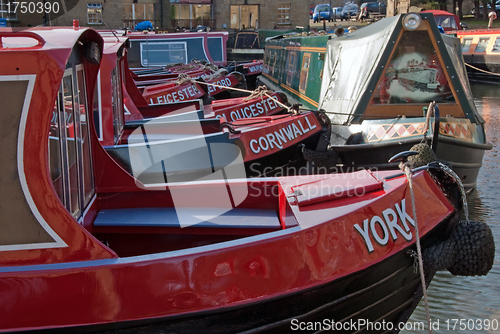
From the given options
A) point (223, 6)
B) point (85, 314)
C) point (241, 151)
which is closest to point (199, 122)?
point (241, 151)

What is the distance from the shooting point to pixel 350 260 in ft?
9.24

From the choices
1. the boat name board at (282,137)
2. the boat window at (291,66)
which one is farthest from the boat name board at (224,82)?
the boat name board at (282,137)

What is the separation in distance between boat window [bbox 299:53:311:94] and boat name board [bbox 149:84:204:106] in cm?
206

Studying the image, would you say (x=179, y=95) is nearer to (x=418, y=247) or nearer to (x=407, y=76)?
(x=407, y=76)

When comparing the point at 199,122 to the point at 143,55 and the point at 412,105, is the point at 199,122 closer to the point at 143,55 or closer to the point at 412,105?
the point at 412,105

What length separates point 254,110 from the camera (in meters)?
8.34

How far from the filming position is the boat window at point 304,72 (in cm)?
988

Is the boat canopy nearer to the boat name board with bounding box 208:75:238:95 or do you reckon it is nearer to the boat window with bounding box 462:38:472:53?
the boat name board with bounding box 208:75:238:95

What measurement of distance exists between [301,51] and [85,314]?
29.7ft

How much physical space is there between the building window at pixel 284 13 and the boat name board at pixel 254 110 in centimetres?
2501

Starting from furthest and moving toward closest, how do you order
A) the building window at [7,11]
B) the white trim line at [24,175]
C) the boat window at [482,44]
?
the building window at [7,11] → the boat window at [482,44] → the white trim line at [24,175]

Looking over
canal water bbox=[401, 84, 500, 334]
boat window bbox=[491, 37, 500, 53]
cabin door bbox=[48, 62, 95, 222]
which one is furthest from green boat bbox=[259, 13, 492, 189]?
boat window bbox=[491, 37, 500, 53]

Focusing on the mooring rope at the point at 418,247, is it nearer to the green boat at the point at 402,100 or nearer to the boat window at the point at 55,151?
the boat window at the point at 55,151

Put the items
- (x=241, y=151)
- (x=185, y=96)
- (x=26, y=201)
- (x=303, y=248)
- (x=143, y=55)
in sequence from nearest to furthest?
1. (x=26, y=201)
2. (x=303, y=248)
3. (x=241, y=151)
4. (x=185, y=96)
5. (x=143, y=55)
